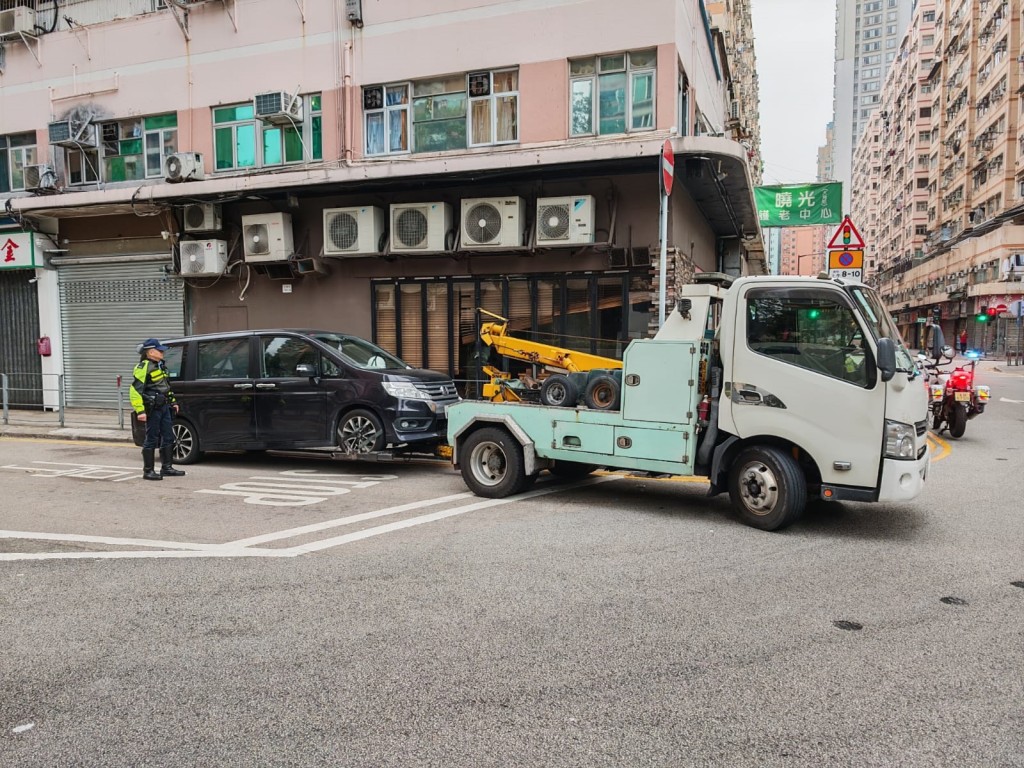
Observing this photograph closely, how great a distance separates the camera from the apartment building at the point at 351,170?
1384 centimetres

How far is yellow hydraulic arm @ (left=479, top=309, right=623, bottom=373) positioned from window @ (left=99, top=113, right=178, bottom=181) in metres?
10.9

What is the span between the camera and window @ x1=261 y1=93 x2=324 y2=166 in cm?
1599

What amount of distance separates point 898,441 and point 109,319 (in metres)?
17.7

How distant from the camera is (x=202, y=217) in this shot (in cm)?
1656

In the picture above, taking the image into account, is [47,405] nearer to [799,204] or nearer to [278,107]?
[278,107]

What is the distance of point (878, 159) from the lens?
110 meters

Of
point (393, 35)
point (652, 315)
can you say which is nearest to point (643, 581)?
point (652, 315)

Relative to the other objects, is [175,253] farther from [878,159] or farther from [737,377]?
[878,159]

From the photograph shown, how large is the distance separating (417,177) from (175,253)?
6617mm

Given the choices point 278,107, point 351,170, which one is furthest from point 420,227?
point 278,107

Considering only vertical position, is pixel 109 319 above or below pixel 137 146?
below

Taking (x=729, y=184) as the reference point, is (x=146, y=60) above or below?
above

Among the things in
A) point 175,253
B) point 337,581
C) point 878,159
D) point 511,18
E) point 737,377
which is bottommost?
point 337,581

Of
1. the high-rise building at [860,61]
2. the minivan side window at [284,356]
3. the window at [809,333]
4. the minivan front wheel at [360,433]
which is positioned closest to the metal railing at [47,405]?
the minivan side window at [284,356]
